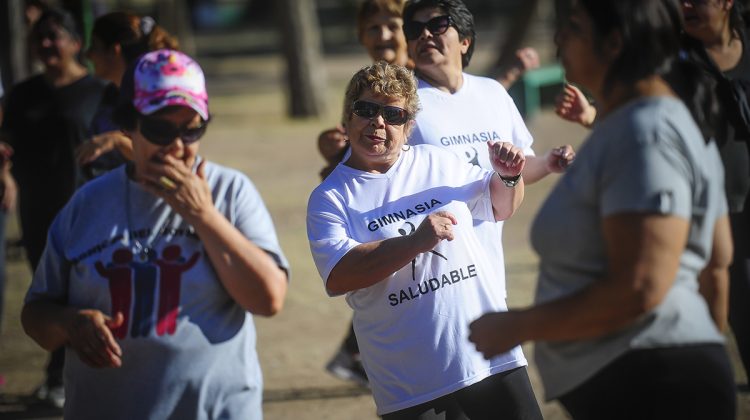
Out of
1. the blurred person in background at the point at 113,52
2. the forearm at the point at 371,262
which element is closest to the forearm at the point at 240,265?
the forearm at the point at 371,262

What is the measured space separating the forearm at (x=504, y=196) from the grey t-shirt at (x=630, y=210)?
93 centimetres

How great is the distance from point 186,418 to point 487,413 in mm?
1046

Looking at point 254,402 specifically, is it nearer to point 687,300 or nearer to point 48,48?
point 687,300

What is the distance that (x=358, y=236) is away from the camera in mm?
3379

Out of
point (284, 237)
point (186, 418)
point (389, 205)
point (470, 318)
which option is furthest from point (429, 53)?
point (284, 237)

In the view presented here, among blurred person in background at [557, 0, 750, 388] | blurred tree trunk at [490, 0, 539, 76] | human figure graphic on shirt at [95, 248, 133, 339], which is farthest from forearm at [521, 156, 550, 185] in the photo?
blurred tree trunk at [490, 0, 539, 76]

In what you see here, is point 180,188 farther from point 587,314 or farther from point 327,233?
point 587,314

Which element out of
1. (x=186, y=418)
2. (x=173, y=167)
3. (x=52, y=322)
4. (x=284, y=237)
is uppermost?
(x=173, y=167)

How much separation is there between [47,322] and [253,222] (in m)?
0.73

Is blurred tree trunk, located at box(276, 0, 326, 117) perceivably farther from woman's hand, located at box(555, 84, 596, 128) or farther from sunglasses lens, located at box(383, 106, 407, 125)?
sunglasses lens, located at box(383, 106, 407, 125)

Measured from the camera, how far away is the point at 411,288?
133 inches

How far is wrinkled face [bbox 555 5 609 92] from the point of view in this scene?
2498 millimetres

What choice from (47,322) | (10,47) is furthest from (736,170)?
(10,47)

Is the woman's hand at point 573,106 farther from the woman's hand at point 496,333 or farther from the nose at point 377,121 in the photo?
the woman's hand at point 496,333
